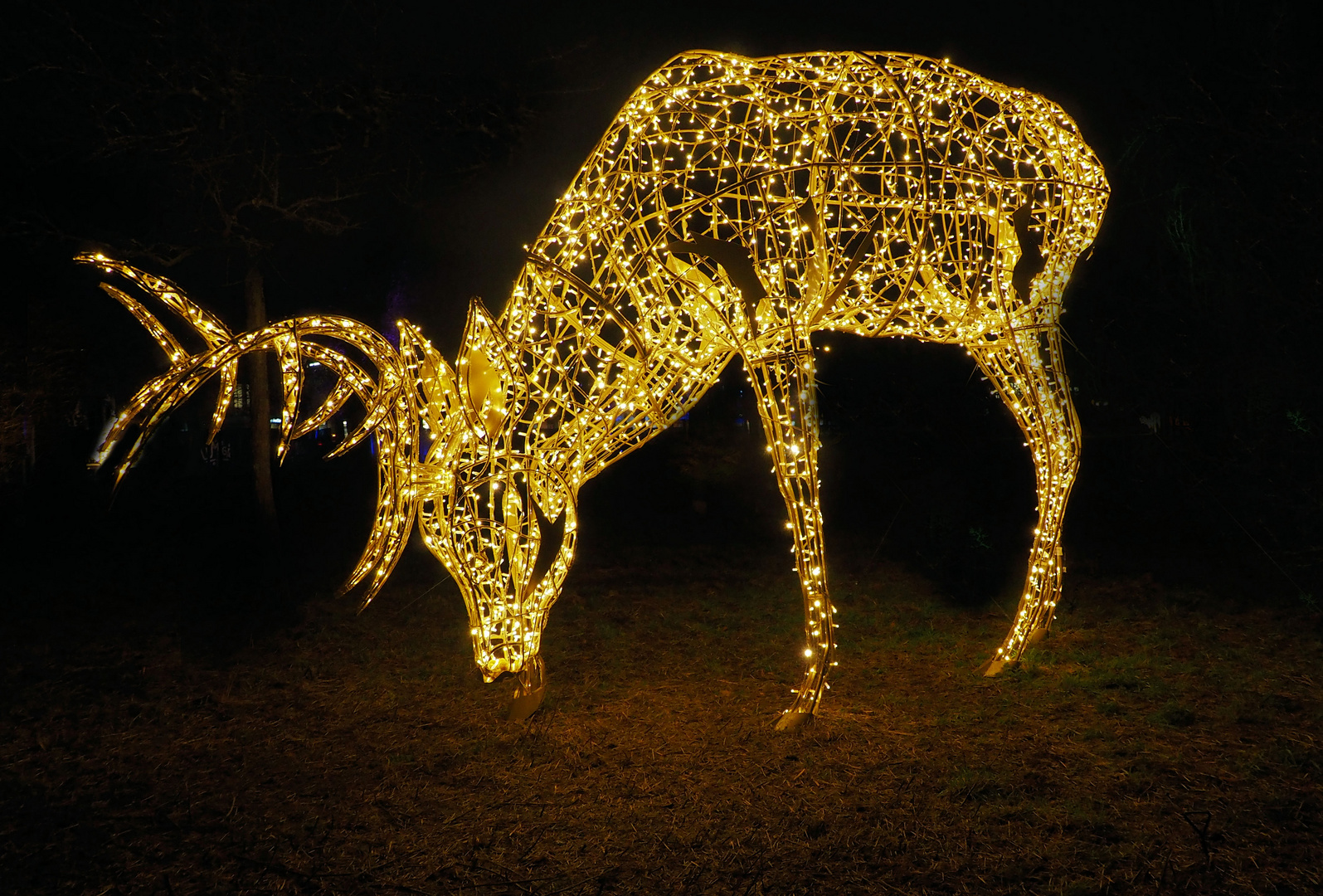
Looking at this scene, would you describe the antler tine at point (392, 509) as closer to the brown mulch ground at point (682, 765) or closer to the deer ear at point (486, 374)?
the deer ear at point (486, 374)

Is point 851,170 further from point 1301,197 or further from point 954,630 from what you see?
point 1301,197

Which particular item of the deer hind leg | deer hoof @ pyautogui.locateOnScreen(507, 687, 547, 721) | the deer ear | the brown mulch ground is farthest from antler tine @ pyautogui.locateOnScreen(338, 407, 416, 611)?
the deer hind leg

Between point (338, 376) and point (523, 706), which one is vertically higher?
point (338, 376)

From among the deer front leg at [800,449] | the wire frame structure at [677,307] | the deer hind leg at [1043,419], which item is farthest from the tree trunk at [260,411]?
the deer hind leg at [1043,419]

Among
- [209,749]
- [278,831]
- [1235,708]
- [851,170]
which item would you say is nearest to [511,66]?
[851,170]

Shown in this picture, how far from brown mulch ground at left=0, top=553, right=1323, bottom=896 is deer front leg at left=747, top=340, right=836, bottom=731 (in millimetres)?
887

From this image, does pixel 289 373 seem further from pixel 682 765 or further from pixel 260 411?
pixel 260 411

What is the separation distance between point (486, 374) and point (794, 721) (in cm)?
244

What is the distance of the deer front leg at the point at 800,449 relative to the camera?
4238 millimetres

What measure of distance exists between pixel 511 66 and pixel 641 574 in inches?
201

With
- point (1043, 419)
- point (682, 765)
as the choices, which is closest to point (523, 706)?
point (682, 765)

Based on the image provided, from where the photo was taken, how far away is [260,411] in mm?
8336

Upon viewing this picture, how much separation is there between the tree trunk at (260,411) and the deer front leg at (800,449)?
18.7 feet

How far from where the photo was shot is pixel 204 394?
14.6 m
